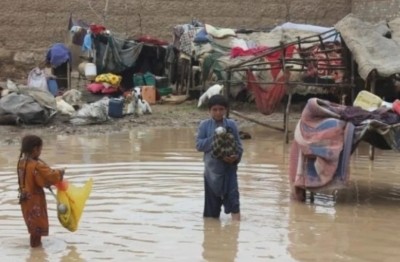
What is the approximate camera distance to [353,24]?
498 inches

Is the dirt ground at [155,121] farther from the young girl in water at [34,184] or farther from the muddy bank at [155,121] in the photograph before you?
the young girl in water at [34,184]

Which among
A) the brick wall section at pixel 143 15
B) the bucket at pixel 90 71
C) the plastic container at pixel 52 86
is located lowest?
the plastic container at pixel 52 86

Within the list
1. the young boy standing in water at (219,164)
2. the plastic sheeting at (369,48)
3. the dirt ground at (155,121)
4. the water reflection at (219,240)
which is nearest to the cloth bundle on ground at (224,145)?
the young boy standing in water at (219,164)

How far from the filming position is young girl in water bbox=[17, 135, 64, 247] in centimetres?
646

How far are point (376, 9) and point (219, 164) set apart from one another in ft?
53.9

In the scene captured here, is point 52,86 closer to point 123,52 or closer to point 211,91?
point 123,52

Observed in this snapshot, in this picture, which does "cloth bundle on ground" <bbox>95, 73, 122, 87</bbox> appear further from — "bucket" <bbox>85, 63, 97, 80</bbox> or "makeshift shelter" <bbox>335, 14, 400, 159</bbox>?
"makeshift shelter" <bbox>335, 14, 400, 159</bbox>

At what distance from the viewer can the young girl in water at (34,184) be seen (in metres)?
6.46

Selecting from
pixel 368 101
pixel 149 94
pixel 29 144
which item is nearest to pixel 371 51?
pixel 368 101

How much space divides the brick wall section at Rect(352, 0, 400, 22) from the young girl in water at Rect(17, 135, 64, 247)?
16847mm

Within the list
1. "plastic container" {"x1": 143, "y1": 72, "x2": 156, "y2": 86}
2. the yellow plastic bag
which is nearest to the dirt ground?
"plastic container" {"x1": 143, "y1": 72, "x2": 156, "y2": 86}

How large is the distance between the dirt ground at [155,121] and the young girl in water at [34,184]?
23.2 ft

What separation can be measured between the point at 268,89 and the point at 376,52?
8.44 ft

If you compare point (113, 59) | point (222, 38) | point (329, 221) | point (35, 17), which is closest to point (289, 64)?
point (222, 38)
